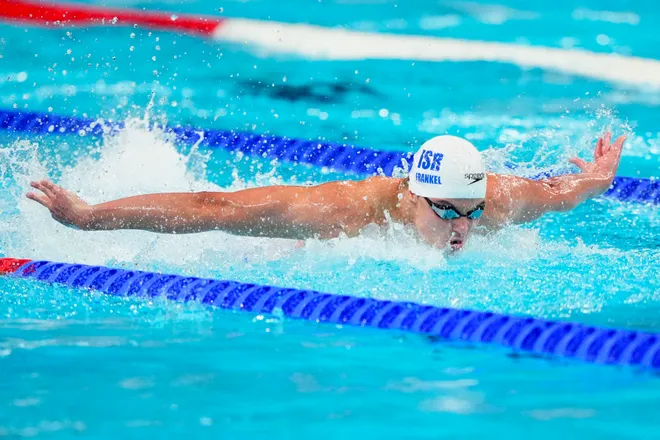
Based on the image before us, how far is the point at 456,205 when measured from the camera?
3.75m

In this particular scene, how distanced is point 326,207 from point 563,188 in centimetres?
106

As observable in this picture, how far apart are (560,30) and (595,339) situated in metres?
5.26

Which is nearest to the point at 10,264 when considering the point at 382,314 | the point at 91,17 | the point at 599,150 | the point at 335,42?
the point at 382,314

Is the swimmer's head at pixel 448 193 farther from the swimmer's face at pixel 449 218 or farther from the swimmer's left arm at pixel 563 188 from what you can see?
the swimmer's left arm at pixel 563 188

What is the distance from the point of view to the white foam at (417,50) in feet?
24.2

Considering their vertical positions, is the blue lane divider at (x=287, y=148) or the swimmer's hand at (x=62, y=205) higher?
the blue lane divider at (x=287, y=148)

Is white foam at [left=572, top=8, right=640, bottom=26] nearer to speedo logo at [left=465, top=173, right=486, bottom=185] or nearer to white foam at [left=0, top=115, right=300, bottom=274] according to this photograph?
white foam at [left=0, top=115, right=300, bottom=274]

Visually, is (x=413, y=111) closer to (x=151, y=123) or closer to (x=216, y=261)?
(x=151, y=123)

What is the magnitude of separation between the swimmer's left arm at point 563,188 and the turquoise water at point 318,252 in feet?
0.78

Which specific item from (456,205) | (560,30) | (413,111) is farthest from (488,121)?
(456,205)

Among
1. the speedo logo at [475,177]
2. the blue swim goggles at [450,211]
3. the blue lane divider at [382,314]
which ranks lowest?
the blue lane divider at [382,314]

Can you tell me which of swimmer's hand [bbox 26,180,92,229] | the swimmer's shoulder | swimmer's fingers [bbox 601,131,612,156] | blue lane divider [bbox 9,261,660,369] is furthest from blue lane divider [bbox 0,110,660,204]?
swimmer's hand [bbox 26,180,92,229]

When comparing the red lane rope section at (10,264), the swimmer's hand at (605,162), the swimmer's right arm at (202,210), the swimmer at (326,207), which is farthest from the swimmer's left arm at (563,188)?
the red lane rope section at (10,264)

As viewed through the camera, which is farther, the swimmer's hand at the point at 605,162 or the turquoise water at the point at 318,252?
the swimmer's hand at the point at 605,162
